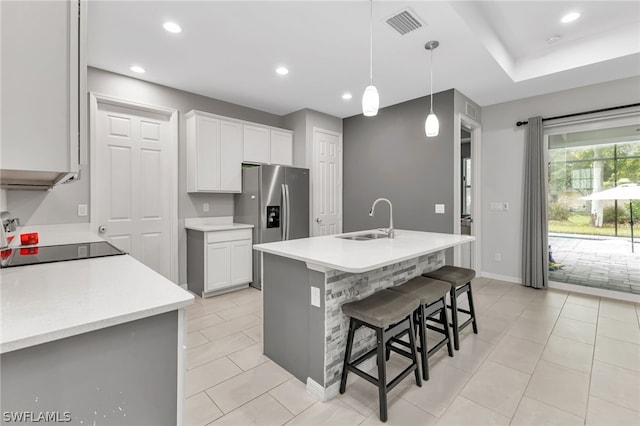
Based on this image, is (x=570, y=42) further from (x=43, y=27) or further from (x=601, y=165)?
(x=43, y=27)

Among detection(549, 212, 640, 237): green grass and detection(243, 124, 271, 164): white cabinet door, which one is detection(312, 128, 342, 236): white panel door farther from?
detection(549, 212, 640, 237): green grass

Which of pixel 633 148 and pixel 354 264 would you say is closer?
pixel 354 264

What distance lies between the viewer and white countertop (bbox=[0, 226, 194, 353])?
2.54ft

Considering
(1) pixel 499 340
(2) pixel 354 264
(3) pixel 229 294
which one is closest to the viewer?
(2) pixel 354 264

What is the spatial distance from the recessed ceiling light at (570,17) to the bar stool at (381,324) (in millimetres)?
3090

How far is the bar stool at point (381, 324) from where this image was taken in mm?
1685

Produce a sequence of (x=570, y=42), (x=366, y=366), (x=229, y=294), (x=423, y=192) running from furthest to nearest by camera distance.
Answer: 1. (x=423, y=192)
2. (x=229, y=294)
3. (x=570, y=42)
4. (x=366, y=366)

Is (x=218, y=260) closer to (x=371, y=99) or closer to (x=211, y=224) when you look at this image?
(x=211, y=224)

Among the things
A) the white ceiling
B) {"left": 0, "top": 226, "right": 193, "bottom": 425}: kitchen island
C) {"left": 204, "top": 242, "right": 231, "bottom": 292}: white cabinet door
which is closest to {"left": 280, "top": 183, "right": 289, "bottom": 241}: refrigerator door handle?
{"left": 204, "top": 242, "right": 231, "bottom": 292}: white cabinet door

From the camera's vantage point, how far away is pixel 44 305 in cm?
93

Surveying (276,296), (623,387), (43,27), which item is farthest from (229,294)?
(623,387)

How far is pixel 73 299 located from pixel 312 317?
1286 millimetres

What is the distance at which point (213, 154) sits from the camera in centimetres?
402

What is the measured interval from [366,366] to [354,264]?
1029 millimetres
